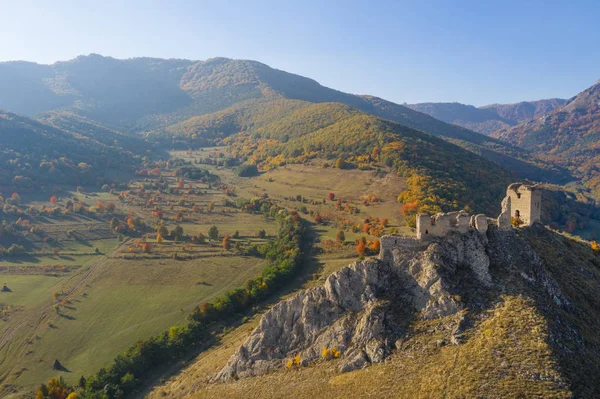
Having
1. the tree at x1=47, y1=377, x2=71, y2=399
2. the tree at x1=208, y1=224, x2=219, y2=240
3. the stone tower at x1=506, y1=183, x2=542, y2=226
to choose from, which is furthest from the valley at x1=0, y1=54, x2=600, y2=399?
the tree at x1=208, y1=224, x2=219, y2=240

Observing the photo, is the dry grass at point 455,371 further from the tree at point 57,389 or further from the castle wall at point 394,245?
the tree at point 57,389

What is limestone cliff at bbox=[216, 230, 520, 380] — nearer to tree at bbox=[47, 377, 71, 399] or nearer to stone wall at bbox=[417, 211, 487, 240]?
stone wall at bbox=[417, 211, 487, 240]

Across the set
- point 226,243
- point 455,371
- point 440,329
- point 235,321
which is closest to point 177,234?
point 226,243

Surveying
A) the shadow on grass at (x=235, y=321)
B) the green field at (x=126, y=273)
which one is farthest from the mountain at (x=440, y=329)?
the green field at (x=126, y=273)

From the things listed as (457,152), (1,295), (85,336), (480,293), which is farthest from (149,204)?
(480,293)

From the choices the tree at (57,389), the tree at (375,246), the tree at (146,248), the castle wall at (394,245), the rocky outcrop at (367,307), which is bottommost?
the tree at (57,389)
